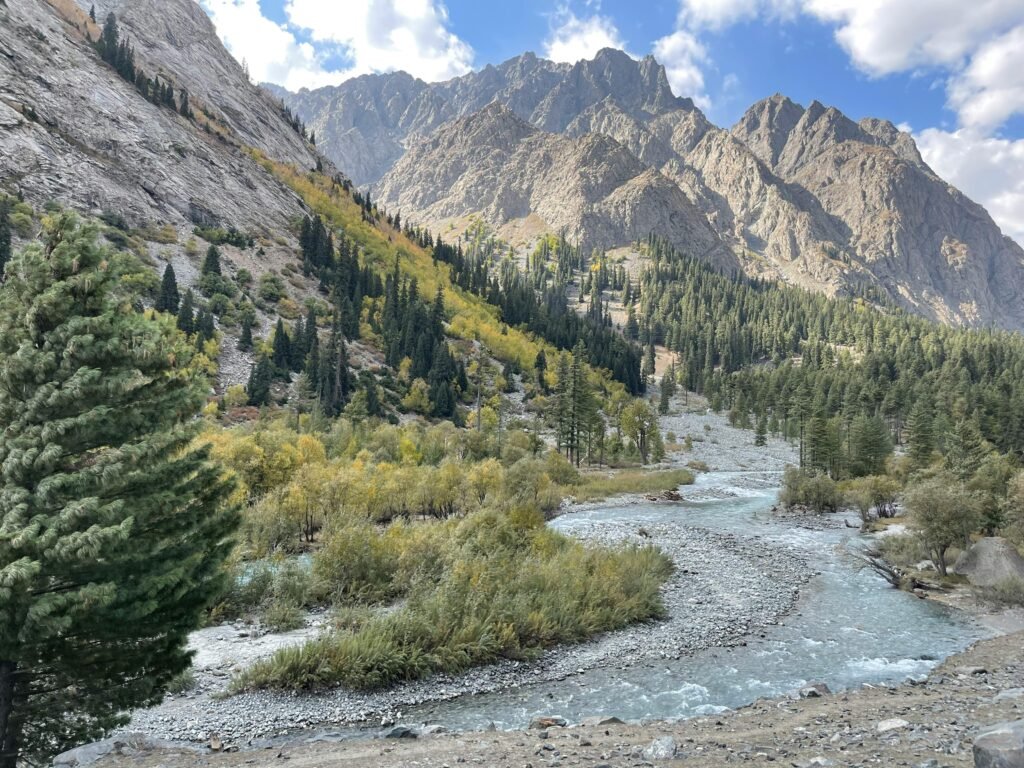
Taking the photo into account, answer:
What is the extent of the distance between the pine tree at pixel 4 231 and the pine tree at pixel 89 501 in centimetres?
6850

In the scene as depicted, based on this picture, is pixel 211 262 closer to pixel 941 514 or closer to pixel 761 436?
pixel 761 436

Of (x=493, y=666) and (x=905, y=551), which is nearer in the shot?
(x=493, y=666)

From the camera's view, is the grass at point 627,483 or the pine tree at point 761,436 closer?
the grass at point 627,483

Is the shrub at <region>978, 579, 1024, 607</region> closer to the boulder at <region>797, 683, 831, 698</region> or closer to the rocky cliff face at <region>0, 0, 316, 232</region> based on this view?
the boulder at <region>797, 683, 831, 698</region>

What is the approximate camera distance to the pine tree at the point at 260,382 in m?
65.8

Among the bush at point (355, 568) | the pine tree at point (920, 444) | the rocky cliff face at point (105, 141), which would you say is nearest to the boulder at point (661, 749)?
the bush at point (355, 568)

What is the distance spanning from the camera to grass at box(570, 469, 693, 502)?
54.9 meters

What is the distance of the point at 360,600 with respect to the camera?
810 inches

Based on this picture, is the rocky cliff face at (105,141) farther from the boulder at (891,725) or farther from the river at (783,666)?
the boulder at (891,725)

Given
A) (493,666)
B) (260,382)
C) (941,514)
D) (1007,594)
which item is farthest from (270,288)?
(1007,594)

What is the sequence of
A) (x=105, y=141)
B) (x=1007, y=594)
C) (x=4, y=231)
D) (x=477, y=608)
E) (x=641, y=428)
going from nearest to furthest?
A: (x=477, y=608)
(x=1007, y=594)
(x=4, y=231)
(x=641, y=428)
(x=105, y=141)

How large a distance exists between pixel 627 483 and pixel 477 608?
44131mm

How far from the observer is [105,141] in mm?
101062

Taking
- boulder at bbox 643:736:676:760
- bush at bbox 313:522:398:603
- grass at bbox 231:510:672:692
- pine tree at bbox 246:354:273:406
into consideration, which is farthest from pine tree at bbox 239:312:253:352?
boulder at bbox 643:736:676:760
